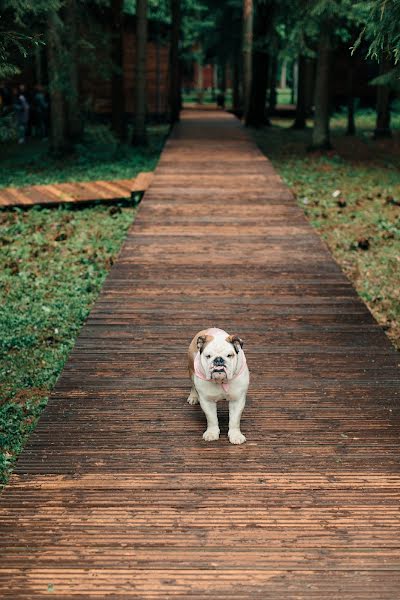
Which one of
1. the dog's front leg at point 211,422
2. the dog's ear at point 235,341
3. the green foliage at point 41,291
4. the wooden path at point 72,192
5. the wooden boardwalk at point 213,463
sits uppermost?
the dog's ear at point 235,341

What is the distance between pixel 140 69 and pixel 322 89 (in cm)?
596

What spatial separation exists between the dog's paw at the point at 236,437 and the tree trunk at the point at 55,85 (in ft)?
46.3

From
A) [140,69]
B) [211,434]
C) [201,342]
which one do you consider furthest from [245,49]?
[211,434]

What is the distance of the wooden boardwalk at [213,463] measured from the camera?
10.8ft

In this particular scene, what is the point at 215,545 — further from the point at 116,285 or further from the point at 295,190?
the point at 295,190

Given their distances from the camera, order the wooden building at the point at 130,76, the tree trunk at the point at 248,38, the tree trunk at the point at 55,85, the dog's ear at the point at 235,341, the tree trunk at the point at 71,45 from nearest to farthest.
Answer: the dog's ear at the point at 235,341 < the tree trunk at the point at 55,85 < the tree trunk at the point at 71,45 < the tree trunk at the point at 248,38 < the wooden building at the point at 130,76

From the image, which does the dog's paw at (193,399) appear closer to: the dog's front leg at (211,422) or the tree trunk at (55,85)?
the dog's front leg at (211,422)

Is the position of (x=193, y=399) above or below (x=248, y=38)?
below

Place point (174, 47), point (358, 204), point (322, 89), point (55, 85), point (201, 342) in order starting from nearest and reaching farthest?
point (201, 342) < point (358, 204) < point (55, 85) < point (322, 89) < point (174, 47)

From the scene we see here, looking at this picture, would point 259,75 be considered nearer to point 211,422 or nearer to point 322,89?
point 322,89

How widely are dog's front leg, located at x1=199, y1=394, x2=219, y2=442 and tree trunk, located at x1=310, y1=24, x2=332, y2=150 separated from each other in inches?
629

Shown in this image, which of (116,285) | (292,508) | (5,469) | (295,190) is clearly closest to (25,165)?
(295,190)

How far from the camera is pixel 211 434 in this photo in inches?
177

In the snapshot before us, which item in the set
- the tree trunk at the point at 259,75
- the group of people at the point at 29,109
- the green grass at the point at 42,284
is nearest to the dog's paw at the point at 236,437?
the green grass at the point at 42,284
